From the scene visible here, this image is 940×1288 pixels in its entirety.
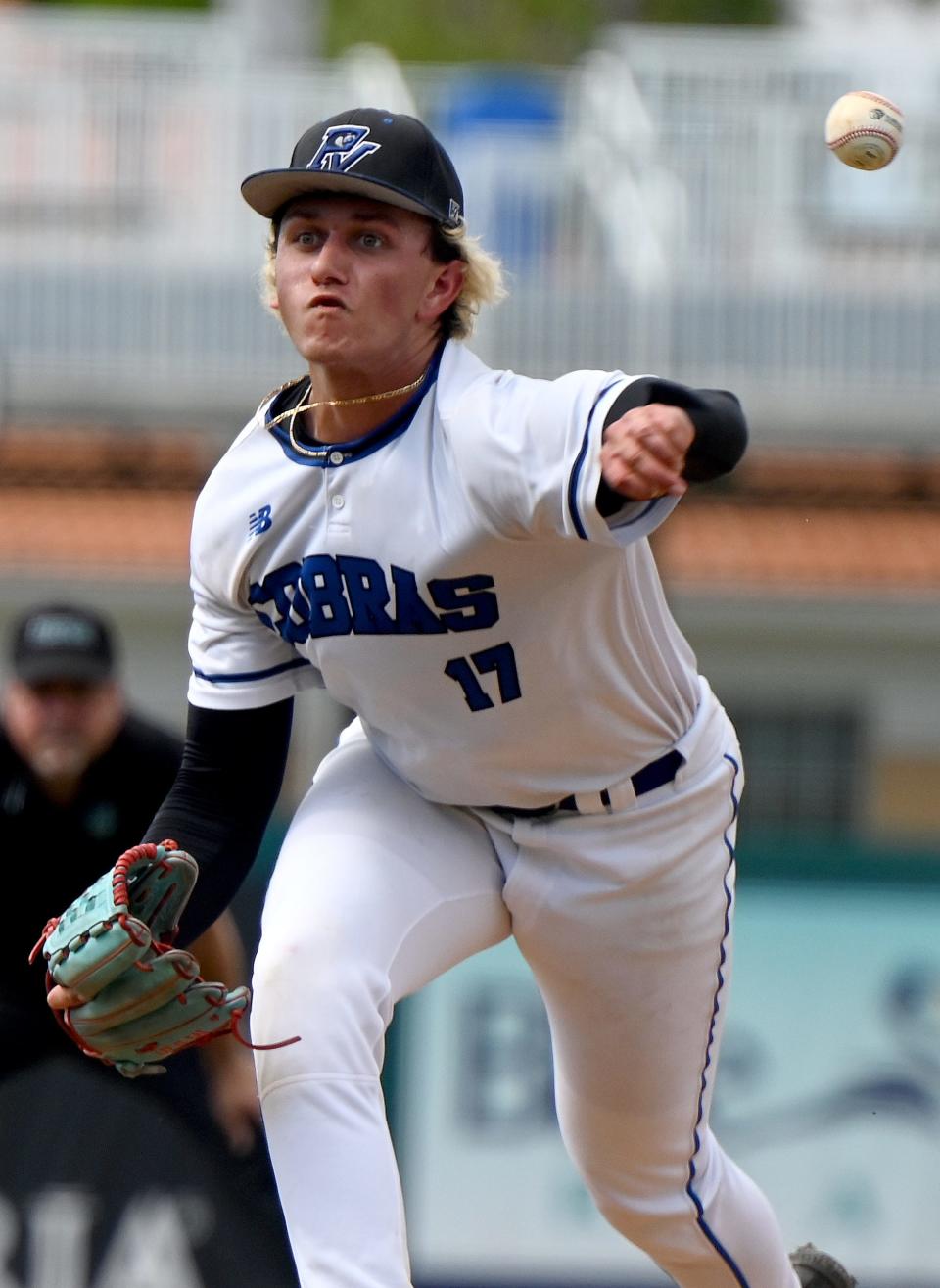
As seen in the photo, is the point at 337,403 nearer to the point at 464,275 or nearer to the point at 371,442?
the point at 371,442

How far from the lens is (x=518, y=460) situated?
3.56 m

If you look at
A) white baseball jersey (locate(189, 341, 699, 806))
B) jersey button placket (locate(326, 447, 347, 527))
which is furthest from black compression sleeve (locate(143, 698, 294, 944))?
jersey button placket (locate(326, 447, 347, 527))

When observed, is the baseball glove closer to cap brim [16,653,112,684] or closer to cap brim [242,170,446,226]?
cap brim [242,170,446,226]

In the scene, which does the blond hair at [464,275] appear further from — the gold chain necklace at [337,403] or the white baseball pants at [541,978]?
the white baseball pants at [541,978]

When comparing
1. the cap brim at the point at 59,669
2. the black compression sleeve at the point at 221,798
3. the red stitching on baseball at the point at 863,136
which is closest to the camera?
the black compression sleeve at the point at 221,798

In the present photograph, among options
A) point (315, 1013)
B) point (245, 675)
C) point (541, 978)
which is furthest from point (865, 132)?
point (315, 1013)

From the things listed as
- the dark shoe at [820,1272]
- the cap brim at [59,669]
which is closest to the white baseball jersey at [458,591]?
the dark shoe at [820,1272]

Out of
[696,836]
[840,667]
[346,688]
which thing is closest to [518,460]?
[346,688]

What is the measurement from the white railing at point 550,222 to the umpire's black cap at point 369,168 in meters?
7.98

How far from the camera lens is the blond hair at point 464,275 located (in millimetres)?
3838

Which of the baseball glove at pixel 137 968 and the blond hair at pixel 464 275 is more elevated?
the blond hair at pixel 464 275

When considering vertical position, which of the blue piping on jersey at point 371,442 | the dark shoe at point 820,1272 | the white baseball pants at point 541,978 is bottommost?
the dark shoe at point 820,1272

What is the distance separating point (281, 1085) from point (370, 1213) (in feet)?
0.78

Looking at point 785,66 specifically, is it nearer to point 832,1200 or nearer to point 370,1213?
point 832,1200
